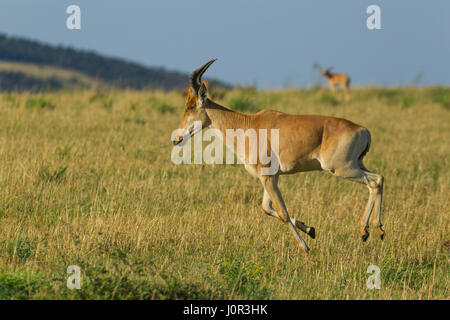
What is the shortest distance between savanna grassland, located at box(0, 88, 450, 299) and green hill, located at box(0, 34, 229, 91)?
38446 mm

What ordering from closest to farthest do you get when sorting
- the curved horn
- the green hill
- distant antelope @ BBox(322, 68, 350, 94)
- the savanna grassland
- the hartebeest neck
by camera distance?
the savanna grassland < the curved horn < the hartebeest neck < distant antelope @ BBox(322, 68, 350, 94) < the green hill

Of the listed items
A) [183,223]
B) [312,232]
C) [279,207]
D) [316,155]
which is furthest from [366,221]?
[183,223]

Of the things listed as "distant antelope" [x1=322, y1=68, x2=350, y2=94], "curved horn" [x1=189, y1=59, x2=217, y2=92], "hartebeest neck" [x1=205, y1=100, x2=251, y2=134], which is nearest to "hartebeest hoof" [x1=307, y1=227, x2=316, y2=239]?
"hartebeest neck" [x1=205, y1=100, x2=251, y2=134]

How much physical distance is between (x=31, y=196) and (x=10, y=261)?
8.74ft

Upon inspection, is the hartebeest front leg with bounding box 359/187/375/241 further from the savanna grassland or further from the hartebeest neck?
the hartebeest neck

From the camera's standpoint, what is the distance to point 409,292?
6.62 m

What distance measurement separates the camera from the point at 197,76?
810 cm

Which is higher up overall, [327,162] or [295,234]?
[327,162]

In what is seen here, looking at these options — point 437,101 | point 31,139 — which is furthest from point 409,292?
point 437,101

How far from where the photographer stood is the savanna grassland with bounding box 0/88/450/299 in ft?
20.8

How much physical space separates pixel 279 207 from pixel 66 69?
56407mm

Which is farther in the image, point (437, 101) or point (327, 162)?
point (437, 101)

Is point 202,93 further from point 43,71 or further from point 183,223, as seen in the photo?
point 43,71
